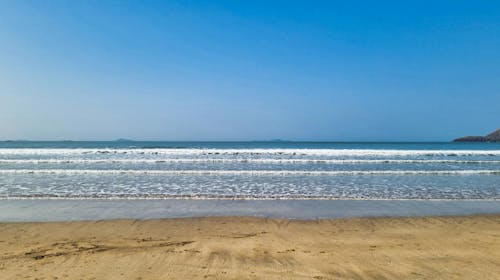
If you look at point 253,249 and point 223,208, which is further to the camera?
point 223,208

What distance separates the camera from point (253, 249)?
5.71 metres

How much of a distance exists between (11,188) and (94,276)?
11353 millimetres

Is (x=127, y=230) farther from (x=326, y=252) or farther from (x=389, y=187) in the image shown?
(x=389, y=187)

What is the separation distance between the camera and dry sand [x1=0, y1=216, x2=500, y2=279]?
15.3ft

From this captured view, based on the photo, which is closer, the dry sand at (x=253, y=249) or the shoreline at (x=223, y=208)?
the dry sand at (x=253, y=249)

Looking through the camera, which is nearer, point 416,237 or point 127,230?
point 416,237

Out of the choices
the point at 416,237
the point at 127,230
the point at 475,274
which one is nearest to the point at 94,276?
the point at 127,230

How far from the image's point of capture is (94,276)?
177 inches

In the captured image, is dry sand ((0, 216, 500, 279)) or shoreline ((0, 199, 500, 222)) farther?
shoreline ((0, 199, 500, 222))

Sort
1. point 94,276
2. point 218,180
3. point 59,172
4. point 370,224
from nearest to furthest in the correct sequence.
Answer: point 94,276 → point 370,224 → point 218,180 → point 59,172

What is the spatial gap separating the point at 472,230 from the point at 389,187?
20.9 feet

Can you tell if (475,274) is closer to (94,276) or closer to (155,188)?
(94,276)

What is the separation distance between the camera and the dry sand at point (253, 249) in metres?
4.66

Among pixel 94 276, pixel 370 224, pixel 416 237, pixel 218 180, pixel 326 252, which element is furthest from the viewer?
pixel 218 180
